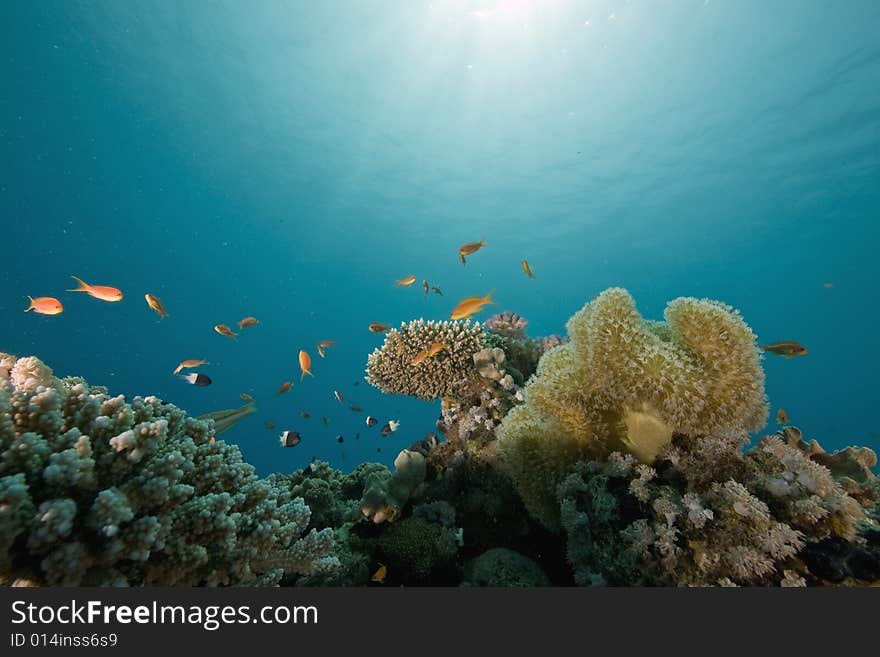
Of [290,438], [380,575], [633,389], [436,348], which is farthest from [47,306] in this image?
[633,389]

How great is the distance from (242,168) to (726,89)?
156ft

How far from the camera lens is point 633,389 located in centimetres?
292

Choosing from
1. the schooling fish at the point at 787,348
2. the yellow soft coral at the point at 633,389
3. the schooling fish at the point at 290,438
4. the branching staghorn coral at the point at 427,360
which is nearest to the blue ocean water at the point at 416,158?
the schooling fish at the point at 290,438

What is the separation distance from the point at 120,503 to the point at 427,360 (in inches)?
188

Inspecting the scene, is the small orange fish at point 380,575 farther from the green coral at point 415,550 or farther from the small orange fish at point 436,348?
the small orange fish at point 436,348

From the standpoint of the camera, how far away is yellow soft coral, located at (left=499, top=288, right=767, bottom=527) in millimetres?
2811

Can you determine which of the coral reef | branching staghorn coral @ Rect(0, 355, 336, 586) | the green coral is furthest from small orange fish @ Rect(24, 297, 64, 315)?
the coral reef

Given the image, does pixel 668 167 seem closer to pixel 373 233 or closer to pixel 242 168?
pixel 373 233

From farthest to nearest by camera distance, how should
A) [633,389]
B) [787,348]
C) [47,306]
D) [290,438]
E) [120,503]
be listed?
[290,438] → [787,348] → [47,306] → [633,389] → [120,503]

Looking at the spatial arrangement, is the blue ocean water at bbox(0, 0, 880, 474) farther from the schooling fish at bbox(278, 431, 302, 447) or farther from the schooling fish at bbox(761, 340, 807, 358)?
the schooling fish at bbox(761, 340, 807, 358)

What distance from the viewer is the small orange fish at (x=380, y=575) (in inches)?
143

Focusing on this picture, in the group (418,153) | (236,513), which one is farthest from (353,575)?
(418,153)

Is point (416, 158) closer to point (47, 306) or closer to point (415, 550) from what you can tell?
point (47, 306)

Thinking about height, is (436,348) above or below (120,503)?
above
